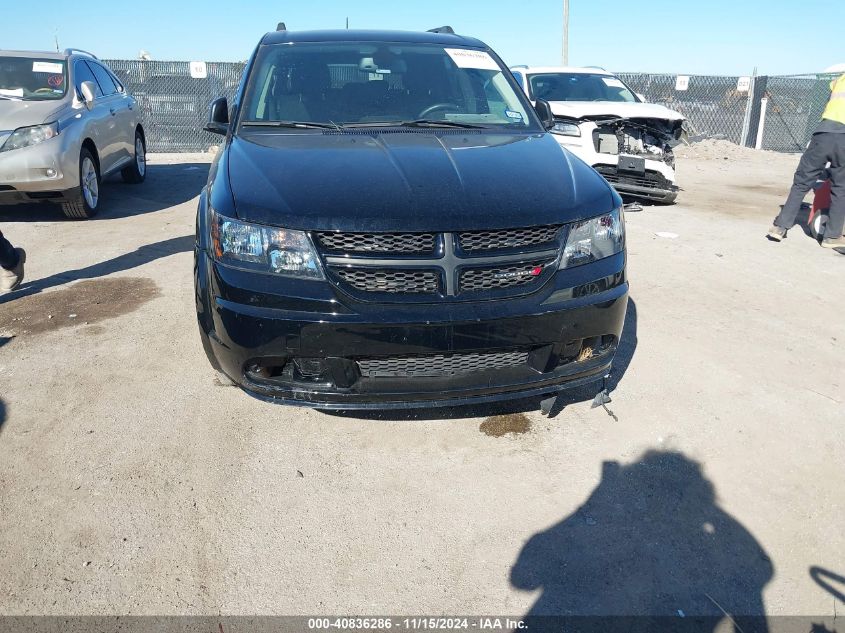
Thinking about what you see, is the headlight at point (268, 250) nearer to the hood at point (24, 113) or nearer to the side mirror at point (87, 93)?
the hood at point (24, 113)

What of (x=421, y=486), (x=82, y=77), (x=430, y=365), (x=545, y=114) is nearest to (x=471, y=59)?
(x=545, y=114)

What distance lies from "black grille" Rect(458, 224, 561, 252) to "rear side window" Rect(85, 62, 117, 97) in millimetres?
8095

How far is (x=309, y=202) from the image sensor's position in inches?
105

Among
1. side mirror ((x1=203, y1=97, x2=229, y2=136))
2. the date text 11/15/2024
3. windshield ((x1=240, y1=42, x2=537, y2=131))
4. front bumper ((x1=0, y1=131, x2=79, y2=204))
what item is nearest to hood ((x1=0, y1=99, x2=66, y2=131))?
front bumper ((x1=0, y1=131, x2=79, y2=204))

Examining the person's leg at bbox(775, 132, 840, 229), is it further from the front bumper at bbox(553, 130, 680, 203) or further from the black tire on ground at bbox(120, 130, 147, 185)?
the black tire on ground at bbox(120, 130, 147, 185)

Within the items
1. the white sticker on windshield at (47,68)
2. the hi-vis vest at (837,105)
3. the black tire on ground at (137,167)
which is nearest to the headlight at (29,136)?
the white sticker on windshield at (47,68)

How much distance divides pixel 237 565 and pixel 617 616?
1.29 meters

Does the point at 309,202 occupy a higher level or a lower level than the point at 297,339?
higher

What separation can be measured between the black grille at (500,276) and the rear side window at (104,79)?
8.14 metres

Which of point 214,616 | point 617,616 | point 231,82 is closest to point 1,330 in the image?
point 214,616

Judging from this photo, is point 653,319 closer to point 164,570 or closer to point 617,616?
point 617,616

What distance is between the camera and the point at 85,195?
7.67 meters

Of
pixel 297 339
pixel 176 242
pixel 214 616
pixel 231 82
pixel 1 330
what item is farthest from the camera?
pixel 231 82

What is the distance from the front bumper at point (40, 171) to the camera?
6887 millimetres
